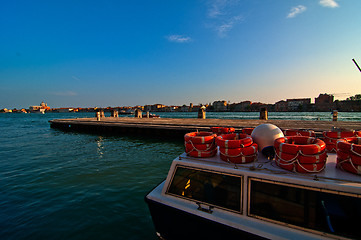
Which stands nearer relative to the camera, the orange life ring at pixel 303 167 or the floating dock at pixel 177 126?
the orange life ring at pixel 303 167

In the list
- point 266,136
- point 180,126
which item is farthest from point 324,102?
point 266,136

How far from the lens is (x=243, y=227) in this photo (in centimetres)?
281

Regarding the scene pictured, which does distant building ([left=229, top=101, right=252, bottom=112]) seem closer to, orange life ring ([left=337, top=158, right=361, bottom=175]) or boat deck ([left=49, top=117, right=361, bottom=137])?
boat deck ([left=49, top=117, right=361, bottom=137])

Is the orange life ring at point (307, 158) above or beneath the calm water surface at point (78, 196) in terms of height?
above

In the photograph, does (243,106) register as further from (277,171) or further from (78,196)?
(277,171)

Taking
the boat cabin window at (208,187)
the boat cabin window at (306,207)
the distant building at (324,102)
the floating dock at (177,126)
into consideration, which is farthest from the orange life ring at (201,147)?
the distant building at (324,102)

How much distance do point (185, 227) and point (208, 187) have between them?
925mm

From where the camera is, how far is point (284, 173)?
3039 mm

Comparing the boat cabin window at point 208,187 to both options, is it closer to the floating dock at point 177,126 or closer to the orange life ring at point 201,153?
the orange life ring at point 201,153

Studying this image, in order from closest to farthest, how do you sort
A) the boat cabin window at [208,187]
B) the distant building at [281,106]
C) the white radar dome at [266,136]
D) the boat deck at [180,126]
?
the boat cabin window at [208,187] → the white radar dome at [266,136] → the boat deck at [180,126] → the distant building at [281,106]

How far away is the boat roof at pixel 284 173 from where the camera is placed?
2.63 meters

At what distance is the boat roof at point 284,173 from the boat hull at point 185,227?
3.07ft

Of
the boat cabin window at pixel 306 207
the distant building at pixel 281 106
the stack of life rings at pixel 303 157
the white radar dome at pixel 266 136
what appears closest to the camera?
the boat cabin window at pixel 306 207

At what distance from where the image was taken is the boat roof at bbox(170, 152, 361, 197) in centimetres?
263
